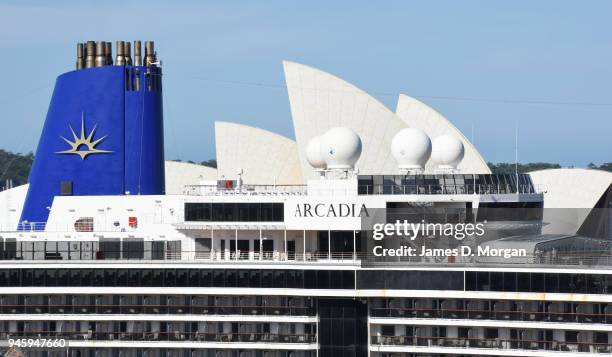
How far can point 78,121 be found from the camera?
2085 inches

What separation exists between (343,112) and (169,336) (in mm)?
26844

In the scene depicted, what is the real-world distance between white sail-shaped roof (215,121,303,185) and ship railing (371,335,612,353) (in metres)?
31.2

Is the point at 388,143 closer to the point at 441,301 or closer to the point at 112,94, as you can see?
the point at 112,94

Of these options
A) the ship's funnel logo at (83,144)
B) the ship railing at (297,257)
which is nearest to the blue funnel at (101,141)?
the ship's funnel logo at (83,144)

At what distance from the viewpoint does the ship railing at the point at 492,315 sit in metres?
42.6

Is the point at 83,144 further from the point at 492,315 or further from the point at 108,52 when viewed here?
the point at 492,315

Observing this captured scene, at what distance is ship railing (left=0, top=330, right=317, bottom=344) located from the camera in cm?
4572

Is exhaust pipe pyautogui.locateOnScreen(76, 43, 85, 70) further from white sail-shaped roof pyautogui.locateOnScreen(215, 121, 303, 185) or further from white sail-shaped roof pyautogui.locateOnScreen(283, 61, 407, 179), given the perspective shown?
Result: white sail-shaped roof pyautogui.locateOnScreen(215, 121, 303, 185)

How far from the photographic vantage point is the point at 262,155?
75.6 meters

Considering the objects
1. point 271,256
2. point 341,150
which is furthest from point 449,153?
point 271,256

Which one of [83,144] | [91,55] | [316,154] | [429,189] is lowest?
[429,189]

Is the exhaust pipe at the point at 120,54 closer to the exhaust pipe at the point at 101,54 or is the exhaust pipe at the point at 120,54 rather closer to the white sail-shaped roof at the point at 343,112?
the exhaust pipe at the point at 101,54

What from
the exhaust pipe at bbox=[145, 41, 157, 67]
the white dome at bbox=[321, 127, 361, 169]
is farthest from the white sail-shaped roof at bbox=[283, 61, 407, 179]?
the white dome at bbox=[321, 127, 361, 169]

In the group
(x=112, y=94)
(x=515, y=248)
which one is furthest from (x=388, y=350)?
(x=112, y=94)
